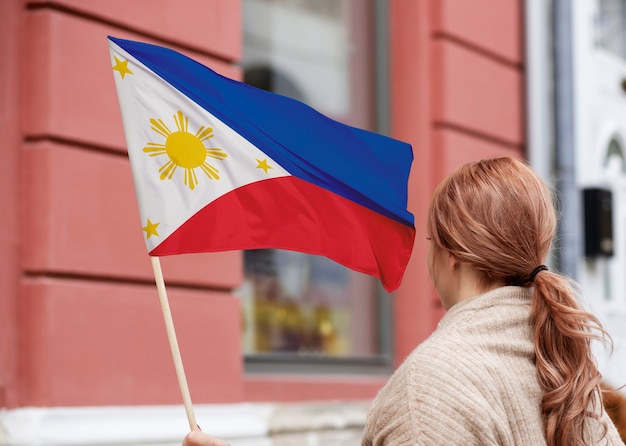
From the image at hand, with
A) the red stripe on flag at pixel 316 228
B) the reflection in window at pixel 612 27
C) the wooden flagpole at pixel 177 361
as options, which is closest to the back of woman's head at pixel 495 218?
the red stripe on flag at pixel 316 228

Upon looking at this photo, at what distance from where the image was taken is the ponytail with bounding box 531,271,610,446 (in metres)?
2.52

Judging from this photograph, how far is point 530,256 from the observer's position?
2611 millimetres

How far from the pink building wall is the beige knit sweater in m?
2.48

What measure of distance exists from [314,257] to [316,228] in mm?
3501

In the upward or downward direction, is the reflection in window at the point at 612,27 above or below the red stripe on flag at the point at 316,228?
above

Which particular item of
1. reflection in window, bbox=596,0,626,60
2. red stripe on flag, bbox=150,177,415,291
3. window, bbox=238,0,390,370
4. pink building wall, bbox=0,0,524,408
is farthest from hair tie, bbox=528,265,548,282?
reflection in window, bbox=596,0,626,60

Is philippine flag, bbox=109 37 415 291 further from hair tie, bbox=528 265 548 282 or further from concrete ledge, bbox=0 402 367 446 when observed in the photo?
concrete ledge, bbox=0 402 367 446

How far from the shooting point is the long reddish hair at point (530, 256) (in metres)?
2.54

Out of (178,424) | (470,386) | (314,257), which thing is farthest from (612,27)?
(470,386)

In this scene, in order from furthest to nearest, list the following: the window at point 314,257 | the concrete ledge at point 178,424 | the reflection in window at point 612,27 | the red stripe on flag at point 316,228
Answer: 1. the reflection in window at point 612,27
2. the window at point 314,257
3. the concrete ledge at point 178,424
4. the red stripe on flag at point 316,228

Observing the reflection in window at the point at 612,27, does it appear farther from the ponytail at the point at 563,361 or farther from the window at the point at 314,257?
the ponytail at the point at 563,361

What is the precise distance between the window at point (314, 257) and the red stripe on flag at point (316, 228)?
2.84 m

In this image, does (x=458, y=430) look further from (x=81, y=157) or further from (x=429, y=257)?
(x=81, y=157)

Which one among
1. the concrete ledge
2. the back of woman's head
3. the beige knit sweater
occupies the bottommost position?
the concrete ledge
